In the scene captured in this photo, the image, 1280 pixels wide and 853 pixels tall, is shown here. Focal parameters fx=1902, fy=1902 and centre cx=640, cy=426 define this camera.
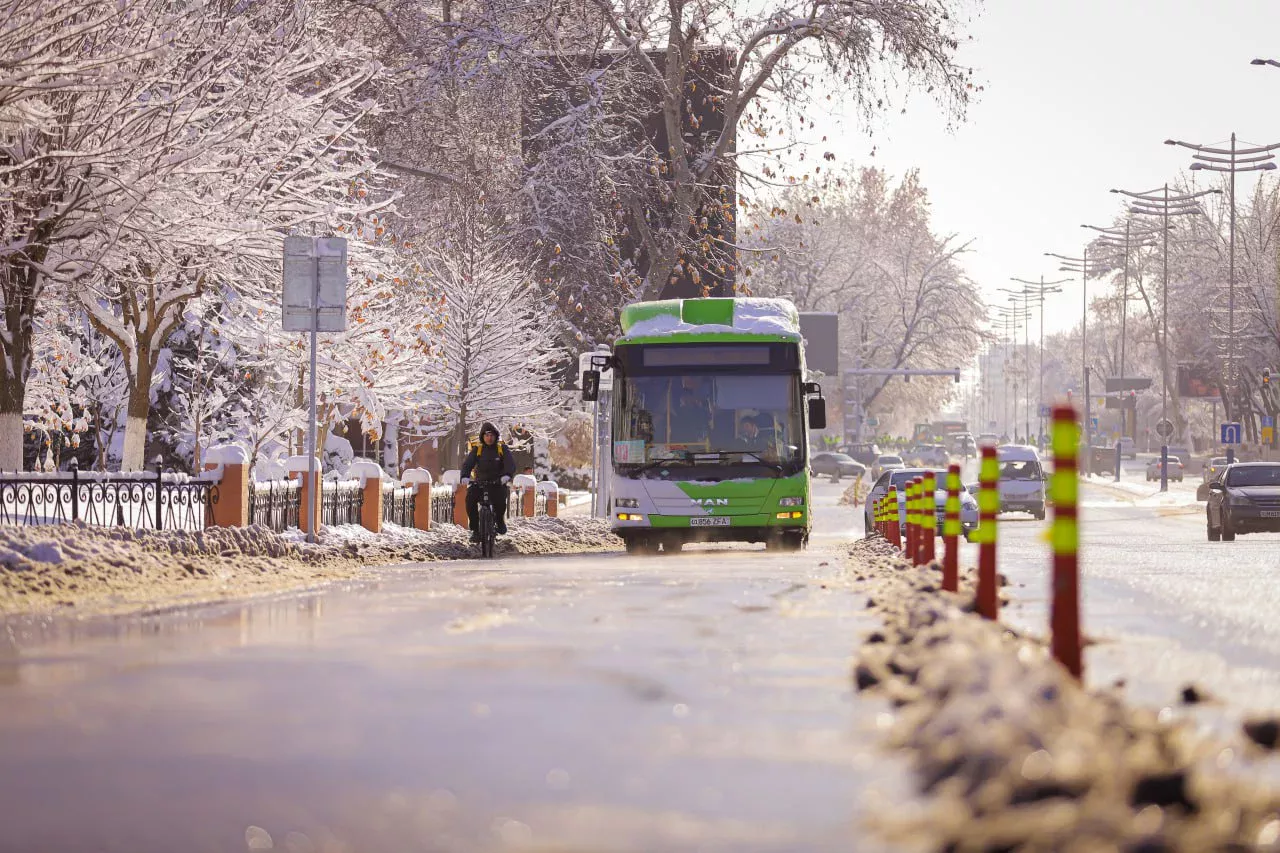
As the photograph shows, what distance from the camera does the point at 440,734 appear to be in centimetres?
695

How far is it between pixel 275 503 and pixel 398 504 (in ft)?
19.4

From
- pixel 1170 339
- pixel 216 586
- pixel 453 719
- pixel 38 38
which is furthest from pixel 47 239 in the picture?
pixel 1170 339

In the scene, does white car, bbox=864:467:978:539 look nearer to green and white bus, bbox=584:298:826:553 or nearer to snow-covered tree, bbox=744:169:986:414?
green and white bus, bbox=584:298:826:553

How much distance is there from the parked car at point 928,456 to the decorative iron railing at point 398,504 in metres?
77.4

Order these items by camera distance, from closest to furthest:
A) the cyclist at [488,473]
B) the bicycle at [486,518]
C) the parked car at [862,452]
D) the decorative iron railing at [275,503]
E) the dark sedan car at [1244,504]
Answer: the decorative iron railing at [275,503], the cyclist at [488,473], the bicycle at [486,518], the dark sedan car at [1244,504], the parked car at [862,452]

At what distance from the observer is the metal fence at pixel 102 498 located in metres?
19.7

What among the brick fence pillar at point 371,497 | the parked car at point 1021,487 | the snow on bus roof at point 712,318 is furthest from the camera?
the parked car at point 1021,487

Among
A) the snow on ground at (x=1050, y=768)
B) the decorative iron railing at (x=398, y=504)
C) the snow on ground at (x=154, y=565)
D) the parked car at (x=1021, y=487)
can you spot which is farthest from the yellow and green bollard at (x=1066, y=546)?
the parked car at (x=1021, y=487)

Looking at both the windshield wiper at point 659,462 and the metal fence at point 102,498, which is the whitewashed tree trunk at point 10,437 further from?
the windshield wiper at point 659,462

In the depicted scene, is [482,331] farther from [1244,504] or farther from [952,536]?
[952,536]

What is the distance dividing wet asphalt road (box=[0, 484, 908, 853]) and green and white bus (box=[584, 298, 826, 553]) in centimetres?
1372

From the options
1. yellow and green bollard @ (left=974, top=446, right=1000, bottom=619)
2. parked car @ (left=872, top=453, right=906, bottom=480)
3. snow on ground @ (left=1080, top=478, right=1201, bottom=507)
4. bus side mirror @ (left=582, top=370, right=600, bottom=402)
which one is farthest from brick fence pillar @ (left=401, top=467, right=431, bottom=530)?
parked car @ (left=872, top=453, right=906, bottom=480)

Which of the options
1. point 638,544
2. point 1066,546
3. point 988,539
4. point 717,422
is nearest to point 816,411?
point 717,422

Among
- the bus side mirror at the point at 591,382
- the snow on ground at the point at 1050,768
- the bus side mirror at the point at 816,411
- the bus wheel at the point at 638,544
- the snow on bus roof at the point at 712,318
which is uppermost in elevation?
the snow on bus roof at the point at 712,318
